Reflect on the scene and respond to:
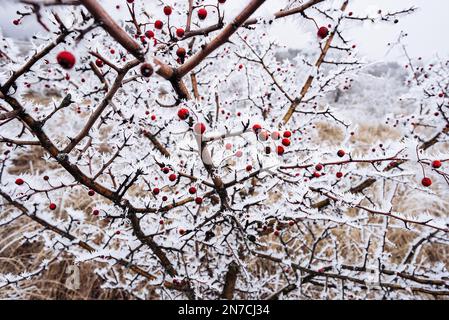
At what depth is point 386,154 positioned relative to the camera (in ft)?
3.34

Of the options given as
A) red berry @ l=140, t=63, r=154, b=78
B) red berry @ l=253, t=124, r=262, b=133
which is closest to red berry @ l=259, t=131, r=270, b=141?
red berry @ l=253, t=124, r=262, b=133

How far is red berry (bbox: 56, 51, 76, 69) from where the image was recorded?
553mm

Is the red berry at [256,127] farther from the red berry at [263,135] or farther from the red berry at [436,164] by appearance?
the red berry at [436,164]

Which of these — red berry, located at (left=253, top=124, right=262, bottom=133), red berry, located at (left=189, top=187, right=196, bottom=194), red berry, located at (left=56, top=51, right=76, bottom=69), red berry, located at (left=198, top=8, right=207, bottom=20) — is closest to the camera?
red berry, located at (left=56, top=51, right=76, bottom=69)

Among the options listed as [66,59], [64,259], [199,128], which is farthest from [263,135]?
[64,259]

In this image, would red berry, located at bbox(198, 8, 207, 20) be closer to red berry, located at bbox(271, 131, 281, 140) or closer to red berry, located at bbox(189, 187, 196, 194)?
red berry, located at bbox(271, 131, 281, 140)

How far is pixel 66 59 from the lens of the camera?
0.56 m

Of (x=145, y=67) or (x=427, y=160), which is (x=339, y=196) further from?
(x=145, y=67)

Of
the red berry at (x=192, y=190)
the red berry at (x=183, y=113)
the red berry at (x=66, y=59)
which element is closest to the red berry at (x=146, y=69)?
the red berry at (x=66, y=59)

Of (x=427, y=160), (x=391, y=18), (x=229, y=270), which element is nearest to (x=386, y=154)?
(x=427, y=160)

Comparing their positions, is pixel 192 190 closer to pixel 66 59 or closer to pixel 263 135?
pixel 263 135
